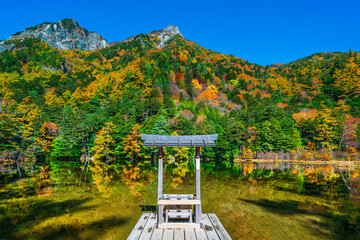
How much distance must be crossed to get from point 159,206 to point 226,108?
4647 cm

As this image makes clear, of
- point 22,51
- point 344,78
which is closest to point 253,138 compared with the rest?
point 344,78

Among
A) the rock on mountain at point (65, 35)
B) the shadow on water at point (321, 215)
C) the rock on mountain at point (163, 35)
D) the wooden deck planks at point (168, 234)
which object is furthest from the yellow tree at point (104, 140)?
the rock on mountain at point (65, 35)

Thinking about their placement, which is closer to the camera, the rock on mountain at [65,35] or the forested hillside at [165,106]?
the forested hillside at [165,106]

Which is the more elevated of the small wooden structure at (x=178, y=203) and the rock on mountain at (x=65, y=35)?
the rock on mountain at (x=65, y=35)

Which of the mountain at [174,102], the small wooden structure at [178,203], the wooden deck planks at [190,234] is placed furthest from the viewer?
the mountain at [174,102]

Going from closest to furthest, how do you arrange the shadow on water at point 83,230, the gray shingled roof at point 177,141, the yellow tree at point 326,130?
the gray shingled roof at point 177,141
the shadow on water at point 83,230
the yellow tree at point 326,130

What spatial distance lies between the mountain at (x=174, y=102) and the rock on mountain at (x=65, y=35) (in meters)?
20.6

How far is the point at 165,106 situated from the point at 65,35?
100631 millimetres

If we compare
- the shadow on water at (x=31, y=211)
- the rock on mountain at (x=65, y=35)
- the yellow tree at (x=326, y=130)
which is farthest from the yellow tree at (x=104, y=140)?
the rock on mountain at (x=65, y=35)

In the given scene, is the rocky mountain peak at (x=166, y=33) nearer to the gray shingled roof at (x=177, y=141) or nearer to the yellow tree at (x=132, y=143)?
the yellow tree at (x=132, y=143)

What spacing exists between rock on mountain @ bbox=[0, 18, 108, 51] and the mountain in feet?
67.6

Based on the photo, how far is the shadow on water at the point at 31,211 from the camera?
18.6 feet

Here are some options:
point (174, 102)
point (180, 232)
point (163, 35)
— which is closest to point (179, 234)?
point (180, 232)

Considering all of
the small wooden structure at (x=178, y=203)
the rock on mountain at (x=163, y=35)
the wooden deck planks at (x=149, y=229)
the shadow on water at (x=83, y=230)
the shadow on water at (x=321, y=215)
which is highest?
the rock on mountain at (x=163, y=35)
